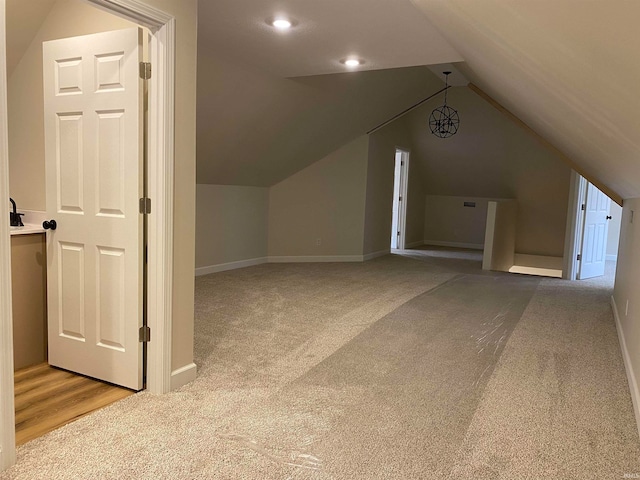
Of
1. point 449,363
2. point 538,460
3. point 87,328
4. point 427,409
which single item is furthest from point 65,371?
point 538,460

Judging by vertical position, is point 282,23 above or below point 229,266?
above

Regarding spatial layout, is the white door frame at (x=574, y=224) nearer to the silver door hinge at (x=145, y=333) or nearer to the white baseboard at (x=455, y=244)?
the white baseboard at (x=455, y=244)

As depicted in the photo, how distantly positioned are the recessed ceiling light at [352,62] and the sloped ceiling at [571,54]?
3.33 ft

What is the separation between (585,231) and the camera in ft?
21.2

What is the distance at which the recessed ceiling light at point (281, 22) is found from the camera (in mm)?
3158

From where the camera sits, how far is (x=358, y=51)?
12.6ft

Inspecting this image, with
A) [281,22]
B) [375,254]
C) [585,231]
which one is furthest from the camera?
[375,254]

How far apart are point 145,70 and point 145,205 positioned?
0.67m

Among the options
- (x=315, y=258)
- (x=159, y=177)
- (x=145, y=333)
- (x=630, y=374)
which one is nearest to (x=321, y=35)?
(x=159, y=177)

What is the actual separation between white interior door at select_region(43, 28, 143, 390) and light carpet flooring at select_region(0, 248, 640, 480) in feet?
1.55

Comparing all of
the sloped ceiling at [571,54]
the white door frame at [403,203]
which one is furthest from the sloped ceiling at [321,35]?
the white door frame at [403,203]

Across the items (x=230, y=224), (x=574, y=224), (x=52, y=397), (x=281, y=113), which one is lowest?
(x=52, y=397)

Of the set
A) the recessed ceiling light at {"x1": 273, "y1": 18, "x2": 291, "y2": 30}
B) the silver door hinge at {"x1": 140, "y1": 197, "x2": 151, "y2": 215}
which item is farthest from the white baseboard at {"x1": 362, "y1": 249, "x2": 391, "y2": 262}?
the silver door hinge at {"x1": 140, "y1": 197, "x2": 151, "y2": 215}

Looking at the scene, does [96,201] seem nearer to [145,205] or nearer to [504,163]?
[145,205]
